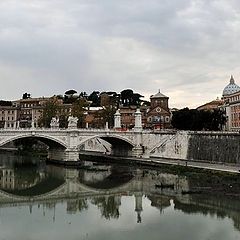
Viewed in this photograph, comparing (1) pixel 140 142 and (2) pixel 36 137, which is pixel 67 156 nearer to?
(2) pixel 36 137

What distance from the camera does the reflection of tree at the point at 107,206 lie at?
16942 millimetres

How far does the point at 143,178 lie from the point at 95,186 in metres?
3.21

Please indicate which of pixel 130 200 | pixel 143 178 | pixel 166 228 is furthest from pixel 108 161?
pixel 166 228

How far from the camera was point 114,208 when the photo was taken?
18344 millimetres

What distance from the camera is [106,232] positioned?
14.2 metres

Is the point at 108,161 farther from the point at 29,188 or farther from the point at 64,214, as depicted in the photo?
the point at 64,214

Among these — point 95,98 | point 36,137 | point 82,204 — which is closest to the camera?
point 82,204

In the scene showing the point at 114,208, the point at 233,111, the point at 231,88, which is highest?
Answer: the point at 231,88

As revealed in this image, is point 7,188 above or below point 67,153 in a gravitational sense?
below

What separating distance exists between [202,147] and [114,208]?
1325 cm

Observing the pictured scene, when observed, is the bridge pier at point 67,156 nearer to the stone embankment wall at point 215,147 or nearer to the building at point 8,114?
the stone embankment wall at point 215,147

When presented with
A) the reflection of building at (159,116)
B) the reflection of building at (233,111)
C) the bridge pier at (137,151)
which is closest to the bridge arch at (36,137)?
the bridge pier at (137,151)

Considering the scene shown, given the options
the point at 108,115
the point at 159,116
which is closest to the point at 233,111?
the point at 159,116

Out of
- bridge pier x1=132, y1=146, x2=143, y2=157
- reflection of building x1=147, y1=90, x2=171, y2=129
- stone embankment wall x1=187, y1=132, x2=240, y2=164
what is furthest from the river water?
reflection of building x1=147, y1=90, x2=171, y2=129
